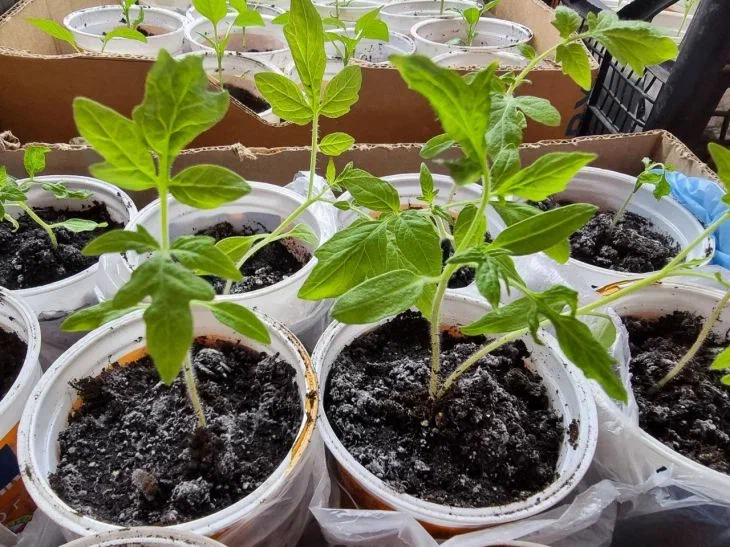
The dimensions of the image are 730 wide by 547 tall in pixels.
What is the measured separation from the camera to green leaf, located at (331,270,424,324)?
1.55 ft

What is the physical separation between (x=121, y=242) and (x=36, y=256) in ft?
2.06

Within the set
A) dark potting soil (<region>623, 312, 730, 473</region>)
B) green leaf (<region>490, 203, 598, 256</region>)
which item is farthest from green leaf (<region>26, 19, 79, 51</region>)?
dark potting soil (<region>623, 312, 730, 473</region>)

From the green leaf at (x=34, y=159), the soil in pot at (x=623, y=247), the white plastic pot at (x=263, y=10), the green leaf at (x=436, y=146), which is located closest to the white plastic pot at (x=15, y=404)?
the green leaf at (x=34, y=159)

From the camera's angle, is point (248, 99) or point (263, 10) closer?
point (248, 99)

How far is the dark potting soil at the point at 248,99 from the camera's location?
1509 mm

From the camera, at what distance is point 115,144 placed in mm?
416

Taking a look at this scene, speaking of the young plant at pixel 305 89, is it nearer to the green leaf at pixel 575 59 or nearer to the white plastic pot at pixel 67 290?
the green leaf at pixel 575 59

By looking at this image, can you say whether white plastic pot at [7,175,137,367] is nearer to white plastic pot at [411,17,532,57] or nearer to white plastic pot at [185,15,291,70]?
white plastic pot at [185,15,291,70]

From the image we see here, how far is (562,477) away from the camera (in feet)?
2.00

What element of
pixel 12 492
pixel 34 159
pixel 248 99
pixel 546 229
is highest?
pixel 546 229

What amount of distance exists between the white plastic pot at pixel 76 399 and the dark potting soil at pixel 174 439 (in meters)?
0.02

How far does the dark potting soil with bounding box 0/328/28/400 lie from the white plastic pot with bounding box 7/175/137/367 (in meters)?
0.07

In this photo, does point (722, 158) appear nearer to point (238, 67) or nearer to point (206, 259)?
point (206, 259)

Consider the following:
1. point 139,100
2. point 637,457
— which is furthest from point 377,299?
point 139,100
